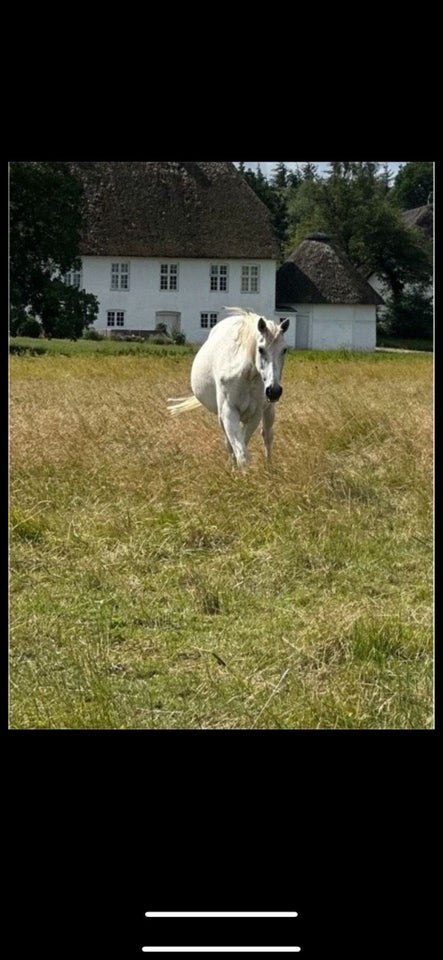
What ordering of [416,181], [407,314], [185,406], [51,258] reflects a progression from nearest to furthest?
[416,181] → [407,314] → [185,406] → [51,258]

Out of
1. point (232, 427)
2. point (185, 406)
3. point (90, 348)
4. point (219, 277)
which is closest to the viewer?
point (232, 427)

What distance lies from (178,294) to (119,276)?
1.40 meters

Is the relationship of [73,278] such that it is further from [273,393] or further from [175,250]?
[273,393]

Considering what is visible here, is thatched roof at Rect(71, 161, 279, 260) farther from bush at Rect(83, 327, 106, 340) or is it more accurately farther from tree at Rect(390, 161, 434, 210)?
tree at Rect(390, 161, 434, 210)

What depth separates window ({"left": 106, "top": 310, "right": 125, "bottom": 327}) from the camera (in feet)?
31.7

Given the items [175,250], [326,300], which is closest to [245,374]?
[326,300]

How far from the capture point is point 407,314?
21.3 ft

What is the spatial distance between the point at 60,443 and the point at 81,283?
1.94m

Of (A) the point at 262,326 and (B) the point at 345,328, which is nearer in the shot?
(A) the point at 262,326

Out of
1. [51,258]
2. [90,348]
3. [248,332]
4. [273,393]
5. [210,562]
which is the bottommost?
[210,562]

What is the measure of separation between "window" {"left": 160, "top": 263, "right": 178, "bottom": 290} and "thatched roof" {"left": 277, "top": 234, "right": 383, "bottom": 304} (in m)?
0.84
